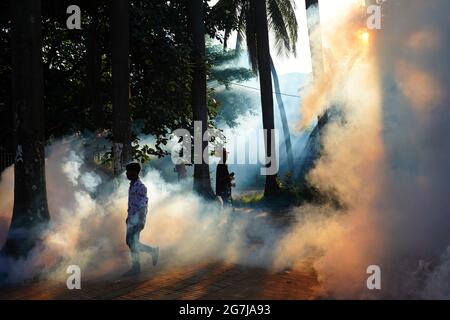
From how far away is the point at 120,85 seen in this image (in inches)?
372

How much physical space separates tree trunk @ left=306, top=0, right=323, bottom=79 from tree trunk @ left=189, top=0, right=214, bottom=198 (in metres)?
3.85

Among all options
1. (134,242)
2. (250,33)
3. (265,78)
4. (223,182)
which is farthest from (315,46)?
(134,242)

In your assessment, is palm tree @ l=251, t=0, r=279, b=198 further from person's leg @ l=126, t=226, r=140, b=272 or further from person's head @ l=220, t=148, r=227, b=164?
person's leg @ l=126, t=226, r=140, b=272

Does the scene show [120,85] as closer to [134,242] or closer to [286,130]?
[134,242]

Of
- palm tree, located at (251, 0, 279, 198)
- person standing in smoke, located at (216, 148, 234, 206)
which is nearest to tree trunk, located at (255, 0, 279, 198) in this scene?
palm tree, located at (251, 0, 279, 198)

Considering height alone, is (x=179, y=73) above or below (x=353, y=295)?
above

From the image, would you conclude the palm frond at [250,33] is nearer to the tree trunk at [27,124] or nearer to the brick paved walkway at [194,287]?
the tree trunk at [27,124]

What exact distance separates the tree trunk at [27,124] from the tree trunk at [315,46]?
8.84 m

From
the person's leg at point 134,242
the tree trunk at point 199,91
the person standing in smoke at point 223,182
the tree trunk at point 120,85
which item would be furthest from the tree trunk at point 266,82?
the person's leg at point 134,242

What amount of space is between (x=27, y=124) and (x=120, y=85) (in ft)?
9.17
